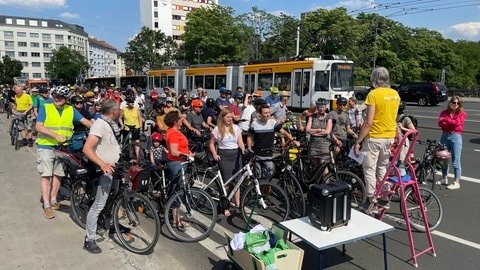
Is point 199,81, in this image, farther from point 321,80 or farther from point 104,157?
point 104,157

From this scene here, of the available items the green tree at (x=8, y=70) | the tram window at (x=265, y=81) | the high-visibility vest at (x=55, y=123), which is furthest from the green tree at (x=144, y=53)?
the high-visibility vest at (x=55, y=123)

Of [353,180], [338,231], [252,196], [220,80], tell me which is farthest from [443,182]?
[220,80]

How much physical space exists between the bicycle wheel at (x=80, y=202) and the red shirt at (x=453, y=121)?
6509 mm

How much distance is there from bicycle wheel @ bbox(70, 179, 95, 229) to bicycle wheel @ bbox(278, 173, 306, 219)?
109 inches

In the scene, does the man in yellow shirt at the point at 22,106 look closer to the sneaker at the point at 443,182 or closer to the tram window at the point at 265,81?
the sneaker at the point at 443,182

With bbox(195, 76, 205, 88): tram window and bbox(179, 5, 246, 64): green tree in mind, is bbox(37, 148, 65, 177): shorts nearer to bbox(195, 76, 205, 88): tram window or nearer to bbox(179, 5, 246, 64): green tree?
bbox(195, 76, 205, 88): tram window

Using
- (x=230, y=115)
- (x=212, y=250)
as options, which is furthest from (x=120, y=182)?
(x=230, y=115)

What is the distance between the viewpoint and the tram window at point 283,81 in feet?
65.6

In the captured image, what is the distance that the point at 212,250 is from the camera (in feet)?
14.4

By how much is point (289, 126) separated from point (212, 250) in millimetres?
4677

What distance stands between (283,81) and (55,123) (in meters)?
16.0

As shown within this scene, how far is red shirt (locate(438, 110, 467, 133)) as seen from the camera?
6.83m

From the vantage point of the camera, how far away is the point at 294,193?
5.18 meters

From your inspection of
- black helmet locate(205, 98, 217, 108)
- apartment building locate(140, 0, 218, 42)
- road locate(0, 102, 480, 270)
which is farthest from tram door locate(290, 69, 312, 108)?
apartment building locate(140, 0, 218, 42)
